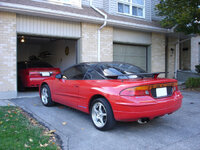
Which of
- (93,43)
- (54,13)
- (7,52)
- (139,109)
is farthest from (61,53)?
(139,109)

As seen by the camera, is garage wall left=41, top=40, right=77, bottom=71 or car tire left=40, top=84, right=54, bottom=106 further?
garage wall left=41, top=40, right=77, bottom=71

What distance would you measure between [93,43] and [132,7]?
406cm

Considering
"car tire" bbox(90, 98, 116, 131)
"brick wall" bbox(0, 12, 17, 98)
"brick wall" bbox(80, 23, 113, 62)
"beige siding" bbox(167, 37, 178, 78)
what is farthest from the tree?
"brick wall" bbox(0, 12, 17, 98)

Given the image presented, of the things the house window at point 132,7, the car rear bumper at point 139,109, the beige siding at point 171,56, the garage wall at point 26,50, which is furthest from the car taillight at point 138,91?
the garage wall at point 26,50

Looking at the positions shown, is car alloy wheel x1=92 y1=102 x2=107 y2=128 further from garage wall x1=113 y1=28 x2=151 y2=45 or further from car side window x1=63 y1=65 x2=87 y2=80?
garage wall x1=113 y1=28 x2=151 y2=45

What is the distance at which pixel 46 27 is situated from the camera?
8109mm

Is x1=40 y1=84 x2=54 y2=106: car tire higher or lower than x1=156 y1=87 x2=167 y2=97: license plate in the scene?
lower

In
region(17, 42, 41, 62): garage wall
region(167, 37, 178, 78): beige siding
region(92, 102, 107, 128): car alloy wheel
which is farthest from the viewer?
region(17, 42, 41, 62): garage wall

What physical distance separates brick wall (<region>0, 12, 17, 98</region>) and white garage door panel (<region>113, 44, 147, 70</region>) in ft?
16.7

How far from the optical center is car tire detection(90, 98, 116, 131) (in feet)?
12.7

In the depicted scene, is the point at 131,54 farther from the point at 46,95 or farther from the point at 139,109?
the point at 139,109

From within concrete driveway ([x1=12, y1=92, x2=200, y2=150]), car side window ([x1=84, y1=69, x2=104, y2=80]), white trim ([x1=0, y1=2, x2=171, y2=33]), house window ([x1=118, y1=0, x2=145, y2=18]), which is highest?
house window ([x1=118, y1=0, x2=145, y2=18])

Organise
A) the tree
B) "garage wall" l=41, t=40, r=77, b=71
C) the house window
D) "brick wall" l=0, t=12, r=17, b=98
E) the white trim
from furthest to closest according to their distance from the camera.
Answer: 1. "garage wall" l=41, t=40, r=77, b=71
2. the house window
3. the tree
4. "brick wall" l=0, t=12, r=17, b=98
5. the white trim

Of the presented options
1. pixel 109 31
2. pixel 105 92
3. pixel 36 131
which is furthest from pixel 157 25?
pixel 36 131
